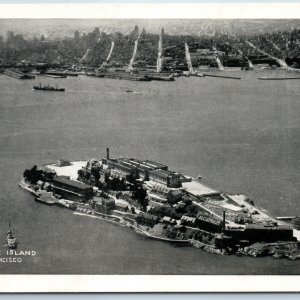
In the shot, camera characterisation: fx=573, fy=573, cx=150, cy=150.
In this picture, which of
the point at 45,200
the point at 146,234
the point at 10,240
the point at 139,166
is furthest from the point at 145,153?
the point at 10,240

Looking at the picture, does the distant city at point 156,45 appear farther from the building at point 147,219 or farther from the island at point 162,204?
the building at point 147,219

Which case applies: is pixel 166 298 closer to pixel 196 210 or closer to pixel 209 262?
pixel 209 262

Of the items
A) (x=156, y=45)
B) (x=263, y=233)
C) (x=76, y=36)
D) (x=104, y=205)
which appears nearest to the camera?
(x=263, y=233)

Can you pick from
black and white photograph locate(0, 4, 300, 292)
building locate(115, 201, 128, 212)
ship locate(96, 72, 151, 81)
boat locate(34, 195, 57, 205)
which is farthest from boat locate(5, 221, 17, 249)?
ship locate(96, 72, 151, 81)

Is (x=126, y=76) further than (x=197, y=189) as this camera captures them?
Yes

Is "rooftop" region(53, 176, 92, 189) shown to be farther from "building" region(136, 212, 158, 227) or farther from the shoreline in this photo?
"building" region(136, 212, 158, 227)

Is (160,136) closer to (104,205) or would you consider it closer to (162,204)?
(162,204)

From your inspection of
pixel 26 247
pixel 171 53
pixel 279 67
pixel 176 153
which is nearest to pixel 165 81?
pixel 171 53

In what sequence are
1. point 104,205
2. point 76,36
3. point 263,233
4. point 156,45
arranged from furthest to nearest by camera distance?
point 156,45 → point 76,36 → point 104,205 → point 263,233
